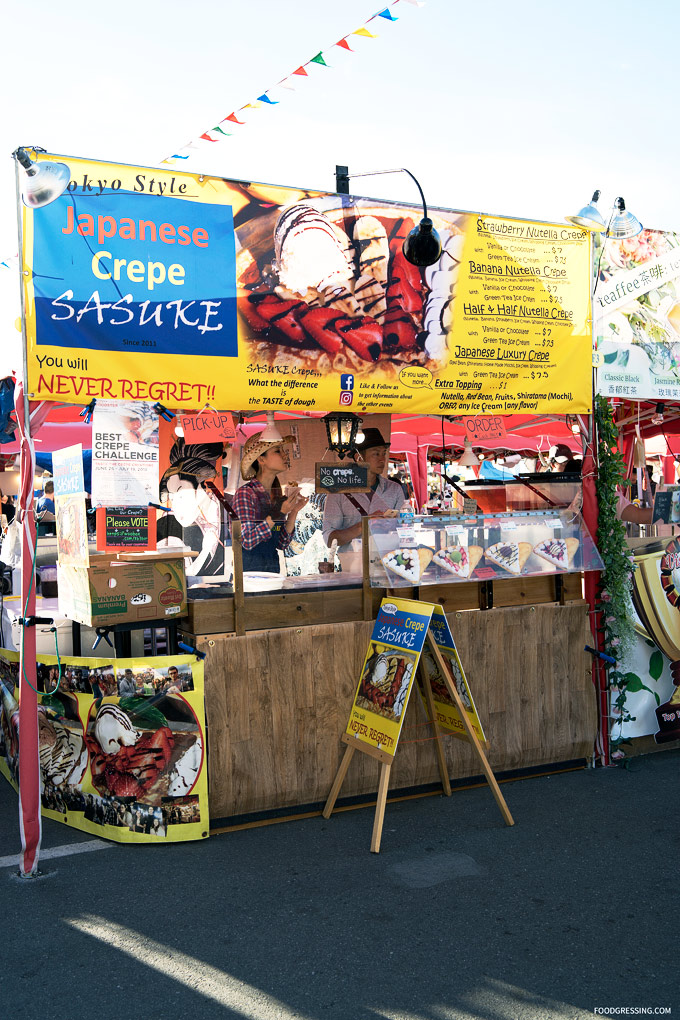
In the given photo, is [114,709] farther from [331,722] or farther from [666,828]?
[666,828]

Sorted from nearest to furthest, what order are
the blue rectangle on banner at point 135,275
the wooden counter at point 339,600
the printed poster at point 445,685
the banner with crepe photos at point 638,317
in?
the blue rectangle on banner at point 135,275, the printed poster at point 445,685, the wooden counter at point 339,600, the banner with crepe photos at point 638,317

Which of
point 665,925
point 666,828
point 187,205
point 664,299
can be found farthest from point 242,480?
point 665,925

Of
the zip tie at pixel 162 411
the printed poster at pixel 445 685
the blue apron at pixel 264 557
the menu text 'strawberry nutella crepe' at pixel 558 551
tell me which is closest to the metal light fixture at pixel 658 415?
the menu text 'strawberry nutella crepe' at pixel 558 551

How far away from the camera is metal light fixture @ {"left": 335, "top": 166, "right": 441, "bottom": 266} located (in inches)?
197

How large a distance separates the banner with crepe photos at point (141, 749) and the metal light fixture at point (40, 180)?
8.36 ft

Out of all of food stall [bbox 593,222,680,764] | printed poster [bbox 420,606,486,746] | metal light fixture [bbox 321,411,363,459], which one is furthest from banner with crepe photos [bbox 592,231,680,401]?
printed poster [bbox 420,606,486,746]

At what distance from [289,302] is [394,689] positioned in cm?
241

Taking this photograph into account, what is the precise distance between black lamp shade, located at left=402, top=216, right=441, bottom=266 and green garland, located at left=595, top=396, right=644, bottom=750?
1.75 metres

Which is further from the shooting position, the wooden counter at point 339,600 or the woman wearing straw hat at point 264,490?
the woman wearing straw hat at point 264,490

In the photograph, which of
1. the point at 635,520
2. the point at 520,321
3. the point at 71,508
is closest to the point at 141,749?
the point at 71,508

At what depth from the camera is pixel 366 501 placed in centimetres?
748

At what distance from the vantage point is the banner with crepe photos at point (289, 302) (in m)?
4.51

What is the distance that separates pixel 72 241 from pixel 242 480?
3.45 metres

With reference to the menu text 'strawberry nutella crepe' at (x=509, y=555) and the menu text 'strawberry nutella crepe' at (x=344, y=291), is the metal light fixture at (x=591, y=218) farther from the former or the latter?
the menu text 'strawberry nutella crepe' at (x=509, y=555)
